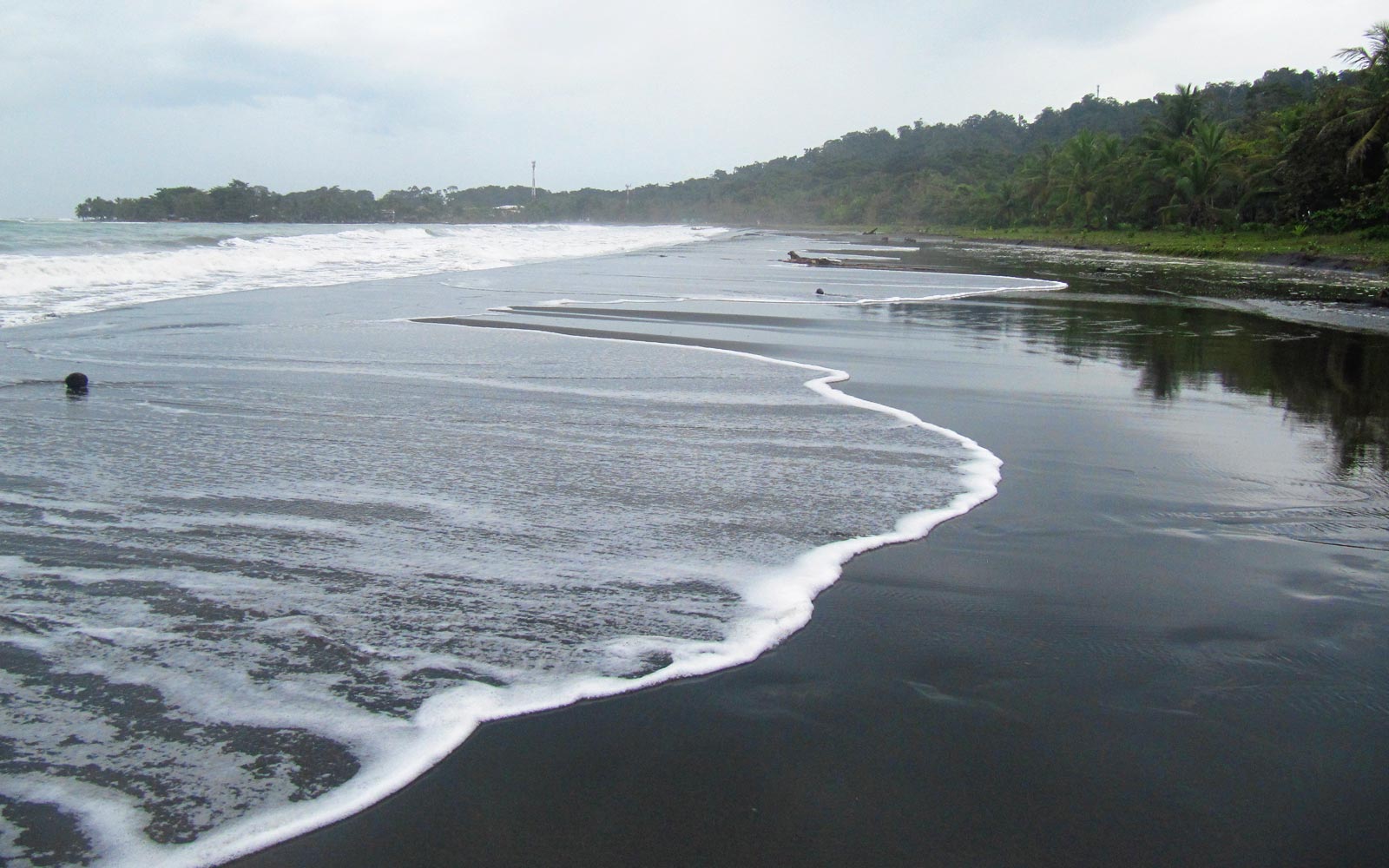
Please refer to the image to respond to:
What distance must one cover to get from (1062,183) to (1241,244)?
Answer: 25.5 meters

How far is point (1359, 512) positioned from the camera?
16.5 feet

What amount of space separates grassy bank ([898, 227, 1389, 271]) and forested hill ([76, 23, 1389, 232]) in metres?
0.99

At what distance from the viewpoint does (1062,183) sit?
64.4 metres

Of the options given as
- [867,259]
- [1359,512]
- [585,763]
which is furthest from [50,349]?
[867,259]

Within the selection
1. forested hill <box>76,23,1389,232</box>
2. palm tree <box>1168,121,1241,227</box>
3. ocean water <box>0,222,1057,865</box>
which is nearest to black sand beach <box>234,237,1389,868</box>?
ocean water <box>0,222,1057,865</box>

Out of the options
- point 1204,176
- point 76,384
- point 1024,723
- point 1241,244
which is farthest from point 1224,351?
point 1204,176

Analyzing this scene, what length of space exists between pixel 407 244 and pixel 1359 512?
39.6 metres

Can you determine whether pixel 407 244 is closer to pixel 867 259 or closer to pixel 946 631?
pixel 867 259

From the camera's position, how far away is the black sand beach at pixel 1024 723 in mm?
2350

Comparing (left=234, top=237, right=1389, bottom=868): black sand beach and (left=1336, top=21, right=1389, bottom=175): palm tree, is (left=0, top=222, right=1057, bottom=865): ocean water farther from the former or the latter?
(left=1336, top=21, right=1389, bottom=175): palm tree

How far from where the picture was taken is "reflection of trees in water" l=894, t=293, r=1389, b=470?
7781 mm

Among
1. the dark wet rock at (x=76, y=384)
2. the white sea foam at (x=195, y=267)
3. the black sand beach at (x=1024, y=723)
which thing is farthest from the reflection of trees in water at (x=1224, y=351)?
the white sea foam at (x=195, y=267)

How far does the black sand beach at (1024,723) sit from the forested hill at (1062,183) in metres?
35.9

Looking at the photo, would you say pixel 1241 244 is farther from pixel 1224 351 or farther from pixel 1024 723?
pixel 1024 723
